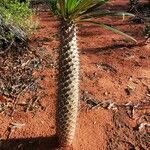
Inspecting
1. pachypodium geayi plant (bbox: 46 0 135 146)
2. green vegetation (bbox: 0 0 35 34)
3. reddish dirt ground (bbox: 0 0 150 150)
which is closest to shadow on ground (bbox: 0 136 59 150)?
reddish dirt ground (bbox: 0 0 150 150)

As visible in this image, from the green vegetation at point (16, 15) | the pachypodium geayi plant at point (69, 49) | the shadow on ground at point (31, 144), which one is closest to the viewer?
the pachypodium geayi plant at point (69, 49)

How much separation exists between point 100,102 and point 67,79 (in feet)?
5.72

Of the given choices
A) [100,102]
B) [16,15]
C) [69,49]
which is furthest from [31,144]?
[16,15]

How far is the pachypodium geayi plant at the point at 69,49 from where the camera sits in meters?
3.20

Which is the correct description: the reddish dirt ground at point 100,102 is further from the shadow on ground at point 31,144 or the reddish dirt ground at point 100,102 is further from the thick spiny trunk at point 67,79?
the thick spiny trunk at point 67,79

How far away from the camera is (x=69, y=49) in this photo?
11.6 ft

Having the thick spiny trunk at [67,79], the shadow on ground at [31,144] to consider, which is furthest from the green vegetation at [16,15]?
the thick spiny trunk at [67,79]

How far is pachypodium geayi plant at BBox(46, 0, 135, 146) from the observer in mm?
3198

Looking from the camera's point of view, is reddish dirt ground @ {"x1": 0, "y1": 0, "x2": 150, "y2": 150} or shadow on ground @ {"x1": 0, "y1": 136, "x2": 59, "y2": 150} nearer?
shadow on ground @ {"x1": 0, "y1": 136, "x2": 59, "y2": 150}

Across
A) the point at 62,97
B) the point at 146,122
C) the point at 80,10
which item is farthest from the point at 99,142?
the point at 80,10

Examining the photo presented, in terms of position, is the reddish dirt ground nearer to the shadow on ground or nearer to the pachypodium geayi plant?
the shadow on ground

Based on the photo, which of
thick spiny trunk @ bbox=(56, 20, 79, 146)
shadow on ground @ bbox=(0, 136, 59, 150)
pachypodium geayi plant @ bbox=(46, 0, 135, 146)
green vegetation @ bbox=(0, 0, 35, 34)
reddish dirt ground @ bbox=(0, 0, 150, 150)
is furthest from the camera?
green vegetation @ bbox=(0, 0, 35, 34)

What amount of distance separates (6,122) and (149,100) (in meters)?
2.10

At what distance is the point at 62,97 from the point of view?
3.82 m
